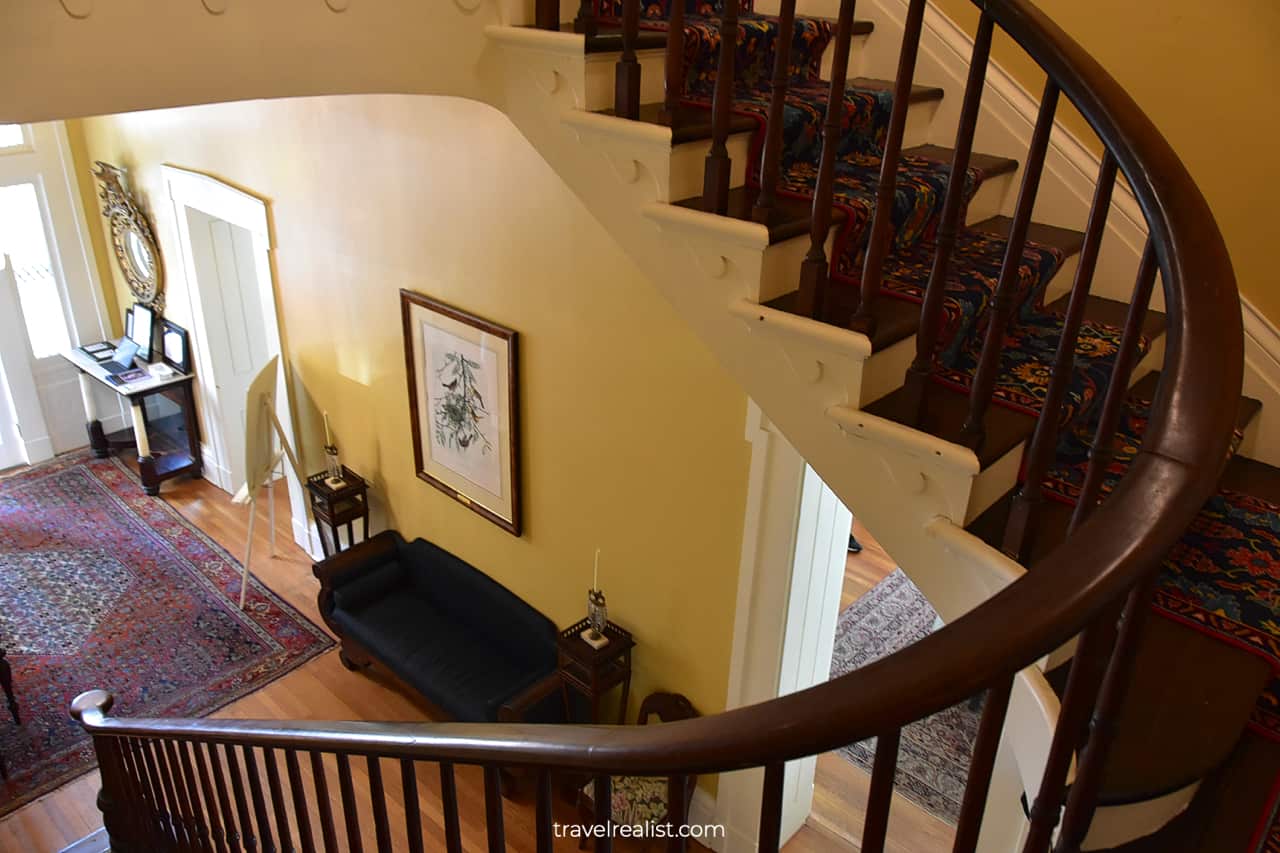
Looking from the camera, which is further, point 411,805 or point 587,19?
point 587,19

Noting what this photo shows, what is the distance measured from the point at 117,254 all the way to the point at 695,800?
6.13m

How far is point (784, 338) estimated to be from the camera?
6.32 feet

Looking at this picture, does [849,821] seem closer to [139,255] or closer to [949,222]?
[949,222]

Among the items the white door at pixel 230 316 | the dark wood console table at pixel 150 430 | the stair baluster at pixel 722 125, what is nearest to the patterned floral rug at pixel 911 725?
the stair baluster at pixel 722 125

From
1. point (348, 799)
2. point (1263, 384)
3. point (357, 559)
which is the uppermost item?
point (1263, 384)

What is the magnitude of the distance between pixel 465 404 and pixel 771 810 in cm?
379

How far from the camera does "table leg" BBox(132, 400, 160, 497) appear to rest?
22.6 feet

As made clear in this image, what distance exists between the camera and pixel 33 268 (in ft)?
23.4

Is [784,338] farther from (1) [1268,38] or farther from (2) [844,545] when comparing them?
(2) [844,545]

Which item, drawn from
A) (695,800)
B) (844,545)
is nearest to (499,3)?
(844,545)

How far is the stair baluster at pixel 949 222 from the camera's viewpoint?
152cm

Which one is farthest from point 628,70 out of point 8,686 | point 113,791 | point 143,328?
point 143,328

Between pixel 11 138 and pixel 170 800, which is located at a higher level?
pixel 11 138

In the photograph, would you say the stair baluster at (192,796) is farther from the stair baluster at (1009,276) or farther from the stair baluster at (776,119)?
the stair baluster at (1009,276)
